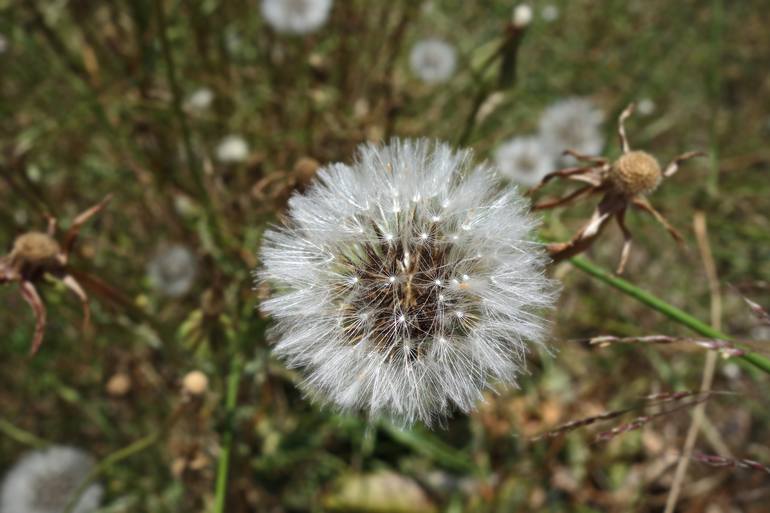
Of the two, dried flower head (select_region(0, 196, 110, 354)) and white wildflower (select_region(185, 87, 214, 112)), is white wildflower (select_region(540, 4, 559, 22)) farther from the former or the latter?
dried flower head (select_region(0, 196, 110, 354))

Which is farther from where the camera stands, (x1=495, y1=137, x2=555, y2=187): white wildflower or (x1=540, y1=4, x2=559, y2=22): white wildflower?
(x1=540, y1=4, x2=559, y2=22): white wildflower

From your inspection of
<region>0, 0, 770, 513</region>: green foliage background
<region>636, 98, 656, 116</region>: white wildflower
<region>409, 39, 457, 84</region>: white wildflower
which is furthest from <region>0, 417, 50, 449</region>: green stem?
<region>636, 98, 656, 116</region>: white wildflower

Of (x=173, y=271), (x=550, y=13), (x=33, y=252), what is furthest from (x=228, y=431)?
(x=550, y=13)

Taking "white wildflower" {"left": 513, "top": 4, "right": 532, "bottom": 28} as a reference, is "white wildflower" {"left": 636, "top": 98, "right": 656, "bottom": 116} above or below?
above

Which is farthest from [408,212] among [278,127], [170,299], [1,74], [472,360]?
[1,74]

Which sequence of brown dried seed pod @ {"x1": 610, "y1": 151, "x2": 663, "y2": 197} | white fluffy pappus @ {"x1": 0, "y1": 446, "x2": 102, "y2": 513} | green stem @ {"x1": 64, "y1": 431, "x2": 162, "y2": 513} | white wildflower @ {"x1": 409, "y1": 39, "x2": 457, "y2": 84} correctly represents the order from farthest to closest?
white wildflower @ {"x1": 409, "y1": 39, "x2": 457, "y2": 84}, white fluffy pappus @ {"x1": 0, "y1": 446, "x2": 102, "y2": 513}, green stem @ {"x1": 64, "y1": 431, "x2": 162, "y2": 513}, brown dried seed pod @ {"x1": 610, "y1": 151, "x2": 663, "y2": 197}

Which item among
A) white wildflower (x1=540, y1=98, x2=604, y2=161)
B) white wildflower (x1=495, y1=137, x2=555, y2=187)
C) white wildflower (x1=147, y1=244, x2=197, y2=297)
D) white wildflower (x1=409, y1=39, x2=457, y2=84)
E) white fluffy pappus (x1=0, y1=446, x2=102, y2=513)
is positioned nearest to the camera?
white fluffy pappus (x1=0, y1=446, x2=102, y2=513)
